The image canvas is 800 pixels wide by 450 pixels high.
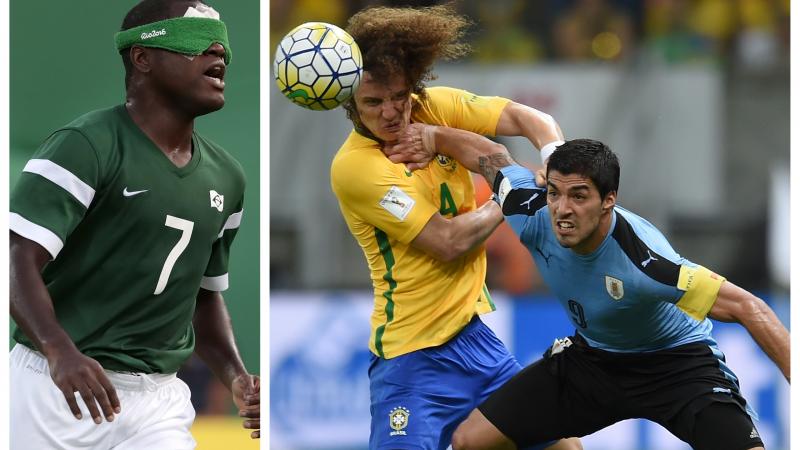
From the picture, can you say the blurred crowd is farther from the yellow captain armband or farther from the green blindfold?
the green blindfold

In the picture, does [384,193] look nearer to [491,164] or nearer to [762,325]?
[491,164]

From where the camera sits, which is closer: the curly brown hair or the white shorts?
the white shorts

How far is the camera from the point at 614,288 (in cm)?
479

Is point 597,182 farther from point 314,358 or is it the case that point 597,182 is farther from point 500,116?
point 314,358

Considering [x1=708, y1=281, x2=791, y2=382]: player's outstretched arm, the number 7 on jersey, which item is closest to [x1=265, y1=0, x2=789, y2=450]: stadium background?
[x1=708, y1=281, x2=791, y2=382]: player's outstretched arm

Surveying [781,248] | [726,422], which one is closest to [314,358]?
[781,248]

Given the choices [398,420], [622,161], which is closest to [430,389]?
[398,420]

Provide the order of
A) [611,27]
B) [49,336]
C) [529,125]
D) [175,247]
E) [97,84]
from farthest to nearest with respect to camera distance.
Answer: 1. [611,27]
2. [97,84]
3. [529,125]
4. [175,247]
5. [49,336]

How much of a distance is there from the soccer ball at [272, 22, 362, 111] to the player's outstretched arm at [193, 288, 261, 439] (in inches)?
35.3

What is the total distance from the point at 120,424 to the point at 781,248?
7.22 m

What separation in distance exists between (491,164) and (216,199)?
1290 mm

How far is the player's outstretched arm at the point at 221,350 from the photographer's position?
4676 mm

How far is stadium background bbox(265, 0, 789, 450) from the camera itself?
920 cm

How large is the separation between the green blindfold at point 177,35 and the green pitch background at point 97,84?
115 centimetres
